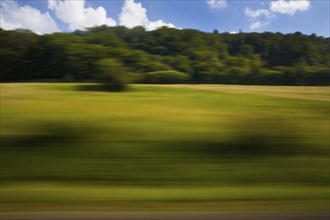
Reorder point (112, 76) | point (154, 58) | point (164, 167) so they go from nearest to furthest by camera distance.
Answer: point (164, 167) < point (112, 76) < point (154, 58)

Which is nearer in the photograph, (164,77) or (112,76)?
(112,76)

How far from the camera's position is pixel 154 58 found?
62.1 m

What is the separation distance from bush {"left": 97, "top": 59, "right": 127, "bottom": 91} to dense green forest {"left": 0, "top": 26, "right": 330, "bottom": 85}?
0.40ft

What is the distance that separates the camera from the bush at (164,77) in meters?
48.7

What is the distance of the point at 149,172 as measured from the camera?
638cm

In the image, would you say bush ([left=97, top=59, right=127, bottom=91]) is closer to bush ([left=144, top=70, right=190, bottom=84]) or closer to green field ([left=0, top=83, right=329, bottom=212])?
bush ([left=144, top=70, right=190, bottom=84])

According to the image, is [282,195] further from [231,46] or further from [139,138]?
[231,46]

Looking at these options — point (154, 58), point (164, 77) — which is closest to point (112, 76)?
point (164, 77)

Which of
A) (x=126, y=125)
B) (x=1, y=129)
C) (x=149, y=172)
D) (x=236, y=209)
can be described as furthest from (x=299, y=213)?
(x=1, y=129)

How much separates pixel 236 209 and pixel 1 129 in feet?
22.9

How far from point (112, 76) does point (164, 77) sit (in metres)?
19.3

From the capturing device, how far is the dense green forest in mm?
51000

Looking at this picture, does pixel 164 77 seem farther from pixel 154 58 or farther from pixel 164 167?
pixel 164 167

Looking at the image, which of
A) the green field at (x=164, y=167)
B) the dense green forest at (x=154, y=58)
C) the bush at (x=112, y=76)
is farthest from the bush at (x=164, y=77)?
the green field at (x=164, y=167)
